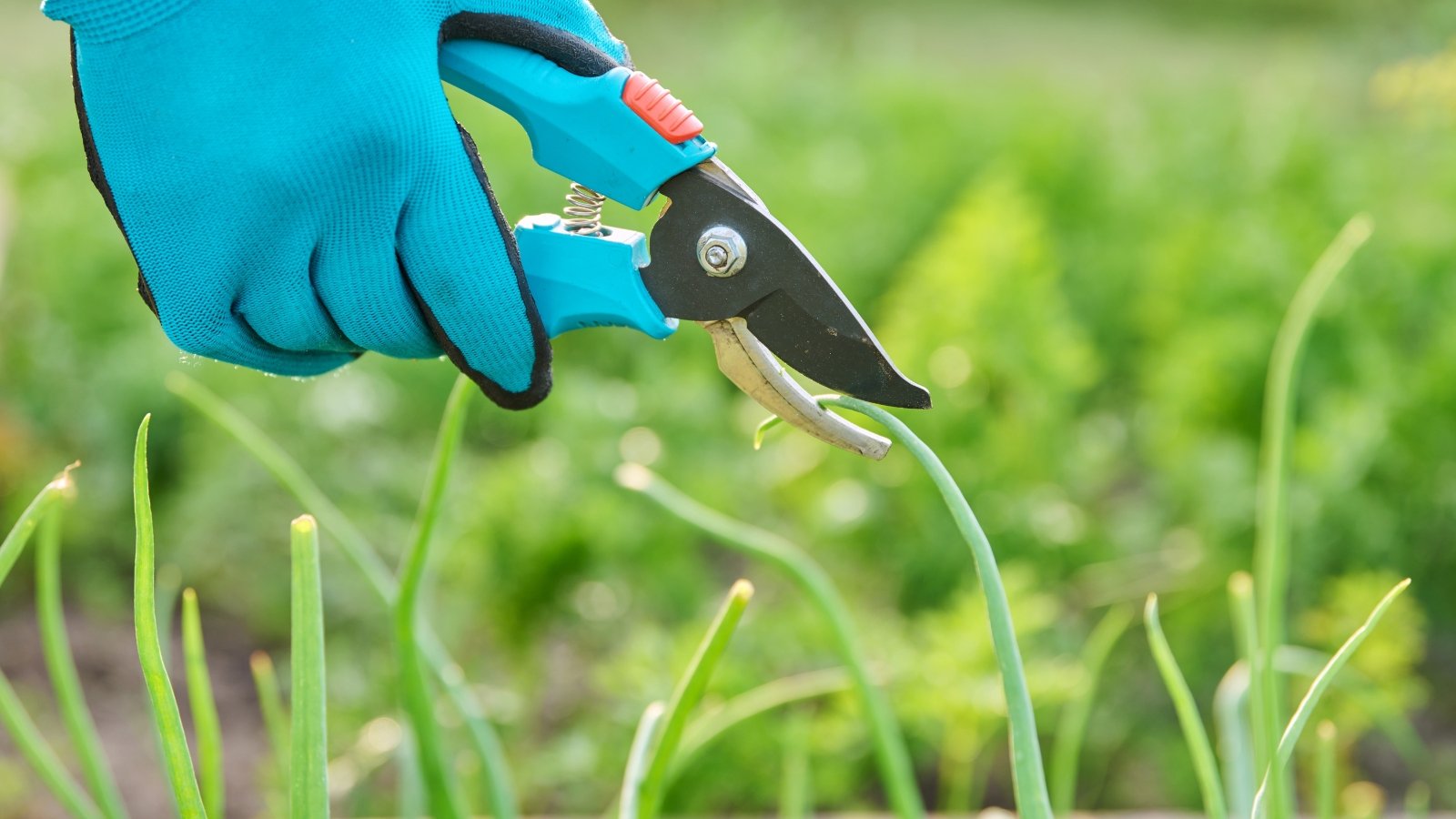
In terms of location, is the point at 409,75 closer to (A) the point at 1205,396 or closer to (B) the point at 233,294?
(B) the point at 233,294

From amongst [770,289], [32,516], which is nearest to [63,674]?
[32,516]

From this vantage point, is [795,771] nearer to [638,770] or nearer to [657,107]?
[638,770]

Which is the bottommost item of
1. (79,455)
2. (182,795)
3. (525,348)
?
(79,455)

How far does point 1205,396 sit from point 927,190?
104cm

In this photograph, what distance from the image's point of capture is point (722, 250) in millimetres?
638

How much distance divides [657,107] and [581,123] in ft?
0.12

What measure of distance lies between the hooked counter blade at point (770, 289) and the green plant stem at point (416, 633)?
0.56ft

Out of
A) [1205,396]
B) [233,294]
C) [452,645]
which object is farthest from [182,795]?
[1205,396]

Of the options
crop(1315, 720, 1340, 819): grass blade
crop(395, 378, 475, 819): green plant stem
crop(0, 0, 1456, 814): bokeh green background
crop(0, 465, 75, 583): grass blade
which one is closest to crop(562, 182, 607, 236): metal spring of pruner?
crop(395, 378, 475, 819): green plant stem

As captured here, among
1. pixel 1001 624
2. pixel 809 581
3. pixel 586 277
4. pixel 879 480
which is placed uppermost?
pixel 586 277

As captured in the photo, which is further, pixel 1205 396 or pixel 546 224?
pixel 1205 396

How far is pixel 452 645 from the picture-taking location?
1624 mm

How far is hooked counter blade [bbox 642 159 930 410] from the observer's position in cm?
63

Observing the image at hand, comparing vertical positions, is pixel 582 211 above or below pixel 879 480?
above
